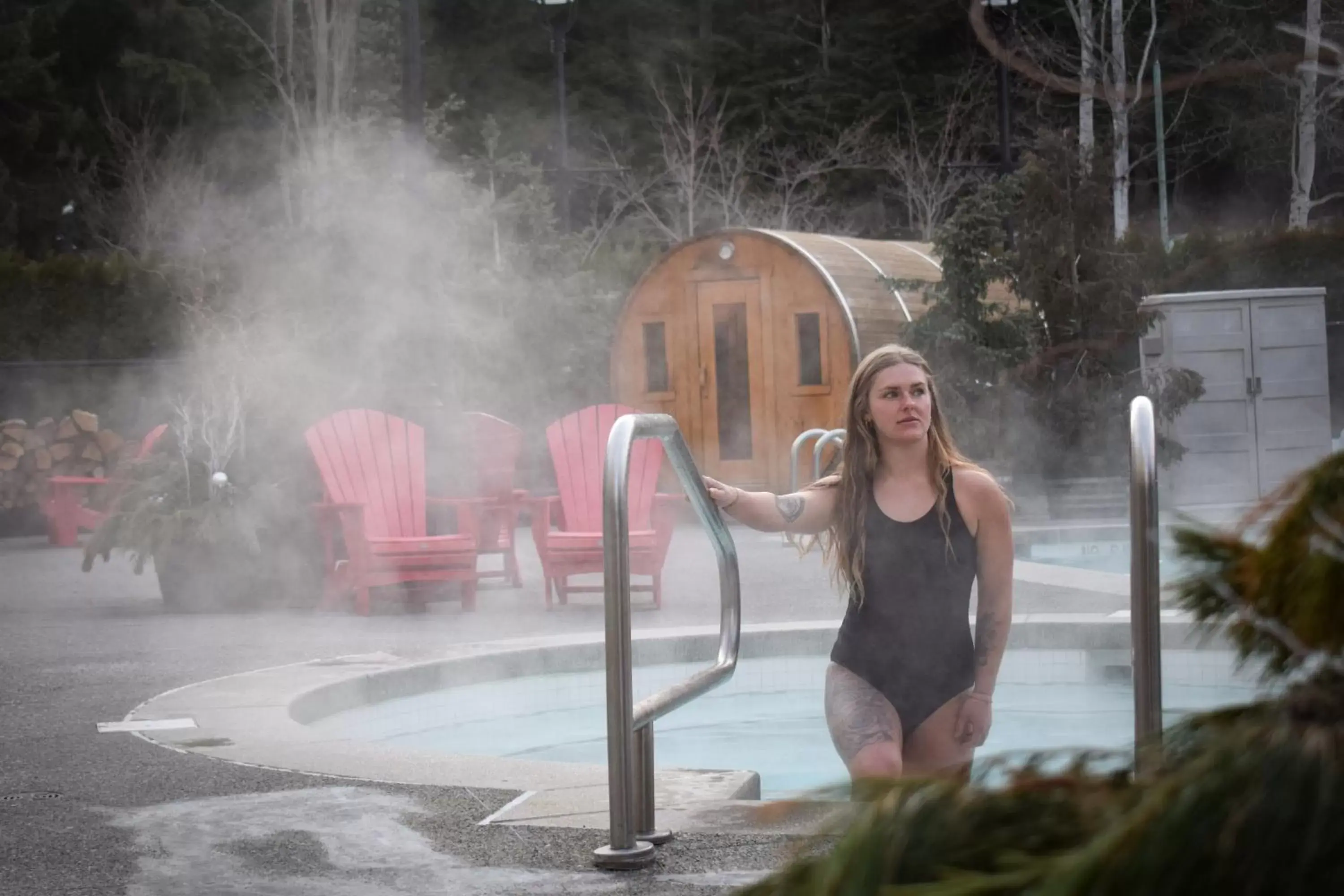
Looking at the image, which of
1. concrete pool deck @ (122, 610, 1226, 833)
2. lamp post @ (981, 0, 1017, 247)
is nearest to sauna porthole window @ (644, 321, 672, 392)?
lamp post @ (981, 0, 1017, 247)

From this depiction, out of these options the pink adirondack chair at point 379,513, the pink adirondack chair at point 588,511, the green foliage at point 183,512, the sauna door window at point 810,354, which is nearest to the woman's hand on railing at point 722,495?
the pink adirondack chair at point 588,511

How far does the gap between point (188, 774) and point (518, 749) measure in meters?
2.42

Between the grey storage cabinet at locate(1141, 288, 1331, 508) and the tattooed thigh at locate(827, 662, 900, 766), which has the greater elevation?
the grey storage cabinet at locate(1141, 288, 1331, 508)

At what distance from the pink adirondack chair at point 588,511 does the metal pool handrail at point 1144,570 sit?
5563 mm

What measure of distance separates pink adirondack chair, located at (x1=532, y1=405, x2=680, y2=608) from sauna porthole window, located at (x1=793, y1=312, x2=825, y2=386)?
5.76 metres

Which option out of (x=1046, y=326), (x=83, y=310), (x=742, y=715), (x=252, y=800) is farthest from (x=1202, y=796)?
(x=83, y=310)

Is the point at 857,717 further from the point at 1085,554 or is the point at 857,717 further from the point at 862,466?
the point at 1085,554

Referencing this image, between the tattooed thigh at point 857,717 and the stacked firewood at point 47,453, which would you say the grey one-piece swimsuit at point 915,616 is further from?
the stacked firewood at point 47,453

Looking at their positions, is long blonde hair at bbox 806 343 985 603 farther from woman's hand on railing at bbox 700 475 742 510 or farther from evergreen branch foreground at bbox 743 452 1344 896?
evergreen branch foreground at bbox 743 452 1344 896

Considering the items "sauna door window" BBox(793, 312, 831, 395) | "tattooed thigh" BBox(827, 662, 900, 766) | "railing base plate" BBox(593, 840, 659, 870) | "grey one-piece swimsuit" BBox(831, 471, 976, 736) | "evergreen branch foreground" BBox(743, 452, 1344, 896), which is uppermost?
"sauna door window" BBox(793, 312, 831, 395)

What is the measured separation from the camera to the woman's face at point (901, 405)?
3.68 metres

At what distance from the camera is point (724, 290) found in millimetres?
16328

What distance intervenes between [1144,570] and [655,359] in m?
13.6

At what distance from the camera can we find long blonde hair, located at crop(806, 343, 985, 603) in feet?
12.1
